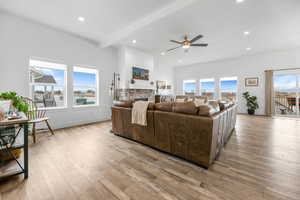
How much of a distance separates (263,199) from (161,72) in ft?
23.2

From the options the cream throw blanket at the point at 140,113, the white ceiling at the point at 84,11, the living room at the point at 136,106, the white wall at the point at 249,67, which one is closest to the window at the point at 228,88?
the white wall at the point at 249,67

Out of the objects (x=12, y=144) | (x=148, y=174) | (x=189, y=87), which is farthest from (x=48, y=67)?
(x=189, y=87)

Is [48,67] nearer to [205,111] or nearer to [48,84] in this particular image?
[48,84]

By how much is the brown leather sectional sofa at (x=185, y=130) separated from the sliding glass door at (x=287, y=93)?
5858 mm

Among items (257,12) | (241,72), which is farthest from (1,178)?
(241,72)

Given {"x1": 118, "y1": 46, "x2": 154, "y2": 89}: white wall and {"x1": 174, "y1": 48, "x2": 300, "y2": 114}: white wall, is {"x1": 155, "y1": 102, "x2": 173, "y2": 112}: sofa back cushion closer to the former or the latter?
{"x1": 118, "y1": 46, "x2": 154, "y2": 89}: white wall

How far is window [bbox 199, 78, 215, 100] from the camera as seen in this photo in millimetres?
7758

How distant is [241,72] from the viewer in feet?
21.9

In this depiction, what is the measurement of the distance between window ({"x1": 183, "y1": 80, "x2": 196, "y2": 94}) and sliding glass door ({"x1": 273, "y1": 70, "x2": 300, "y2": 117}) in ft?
12.8

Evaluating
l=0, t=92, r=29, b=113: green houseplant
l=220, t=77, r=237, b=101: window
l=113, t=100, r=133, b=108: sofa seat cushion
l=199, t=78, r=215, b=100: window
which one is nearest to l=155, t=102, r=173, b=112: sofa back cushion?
l=113, t=100, r=133, b=108: sofa seat cushion

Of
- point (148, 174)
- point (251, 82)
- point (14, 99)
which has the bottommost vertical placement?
point (148, 174)

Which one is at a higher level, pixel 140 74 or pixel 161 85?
pixel 140 74

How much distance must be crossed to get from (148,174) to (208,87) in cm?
753

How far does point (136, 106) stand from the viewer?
2.59 meters
